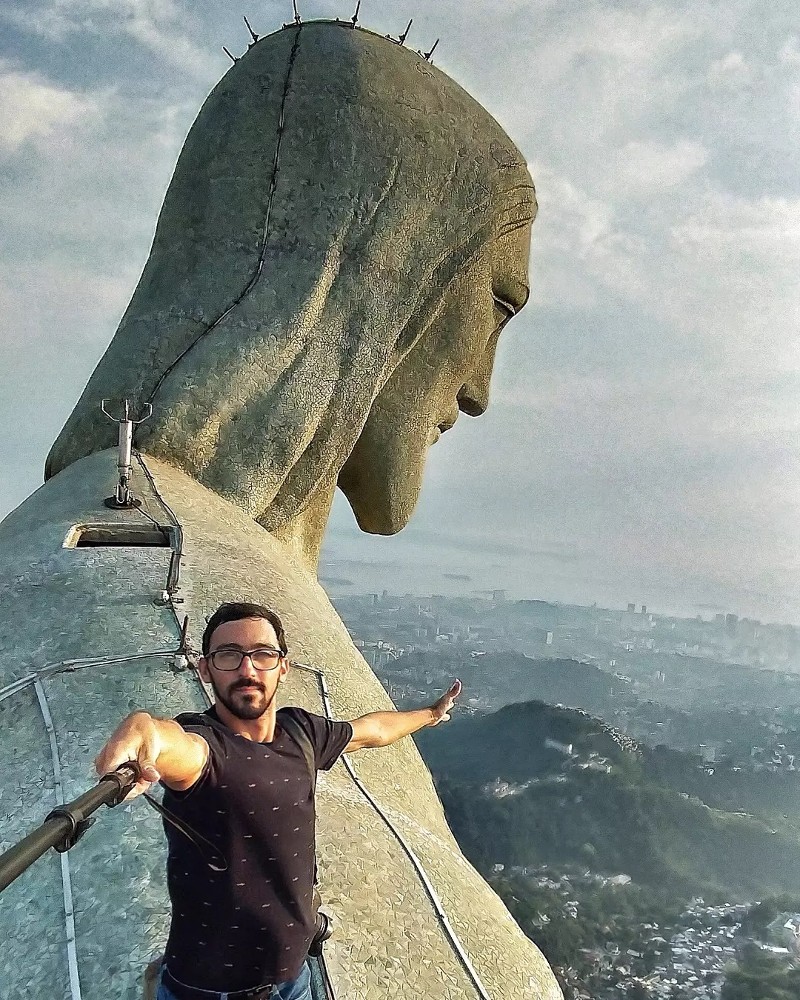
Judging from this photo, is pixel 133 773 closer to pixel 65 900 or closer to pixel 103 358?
pixel 65 900

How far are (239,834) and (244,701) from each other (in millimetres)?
243

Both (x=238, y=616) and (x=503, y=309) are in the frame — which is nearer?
(x=238, y=616)

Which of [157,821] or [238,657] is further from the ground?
[238,657]

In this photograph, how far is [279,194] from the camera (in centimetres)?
588

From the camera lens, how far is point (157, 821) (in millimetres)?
2592

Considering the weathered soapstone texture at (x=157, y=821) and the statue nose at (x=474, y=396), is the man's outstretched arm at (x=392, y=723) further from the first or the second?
the statue nose at (x=474, y=396)

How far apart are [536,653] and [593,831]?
2244 centimetres

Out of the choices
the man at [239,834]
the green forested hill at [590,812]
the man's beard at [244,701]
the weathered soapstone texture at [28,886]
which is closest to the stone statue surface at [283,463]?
the weathered soapstone texture at [28,886]

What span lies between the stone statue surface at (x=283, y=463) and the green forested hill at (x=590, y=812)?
520 inches

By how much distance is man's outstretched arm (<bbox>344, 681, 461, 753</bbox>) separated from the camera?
2.43 m

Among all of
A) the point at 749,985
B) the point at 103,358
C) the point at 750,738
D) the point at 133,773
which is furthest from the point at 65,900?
the point at 750,738

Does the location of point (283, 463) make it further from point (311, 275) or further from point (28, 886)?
point (28, 886)

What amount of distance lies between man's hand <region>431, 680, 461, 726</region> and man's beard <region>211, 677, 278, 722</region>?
803mm

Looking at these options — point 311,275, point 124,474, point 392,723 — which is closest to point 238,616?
point 392,723
